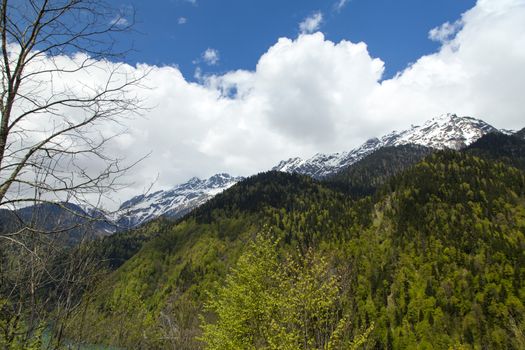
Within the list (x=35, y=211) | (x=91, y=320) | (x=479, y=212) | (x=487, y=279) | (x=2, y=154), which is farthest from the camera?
(x=479, y=212)

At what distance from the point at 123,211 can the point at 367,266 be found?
172862mm

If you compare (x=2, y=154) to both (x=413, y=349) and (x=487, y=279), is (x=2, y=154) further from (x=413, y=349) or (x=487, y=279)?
(x=487, y=279)

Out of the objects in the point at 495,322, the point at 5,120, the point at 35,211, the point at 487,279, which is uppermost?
the point at 5,120

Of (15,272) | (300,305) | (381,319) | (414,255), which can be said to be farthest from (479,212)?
(15,272)

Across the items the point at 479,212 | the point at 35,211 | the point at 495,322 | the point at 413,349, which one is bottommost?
the point at 413,349

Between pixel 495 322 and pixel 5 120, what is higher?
pixel 5 120

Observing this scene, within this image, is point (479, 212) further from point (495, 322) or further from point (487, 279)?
point (495, 322)

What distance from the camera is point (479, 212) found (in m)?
176

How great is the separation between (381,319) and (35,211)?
150979mm

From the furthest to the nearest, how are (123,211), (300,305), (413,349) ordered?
(413,349)
(300,305)
(123,211)

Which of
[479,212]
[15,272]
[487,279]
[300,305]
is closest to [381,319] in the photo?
[487,279]

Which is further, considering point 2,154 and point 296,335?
point 296,335

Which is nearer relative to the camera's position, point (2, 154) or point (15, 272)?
point (2, 154)

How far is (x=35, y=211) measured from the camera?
1010 centimetres
